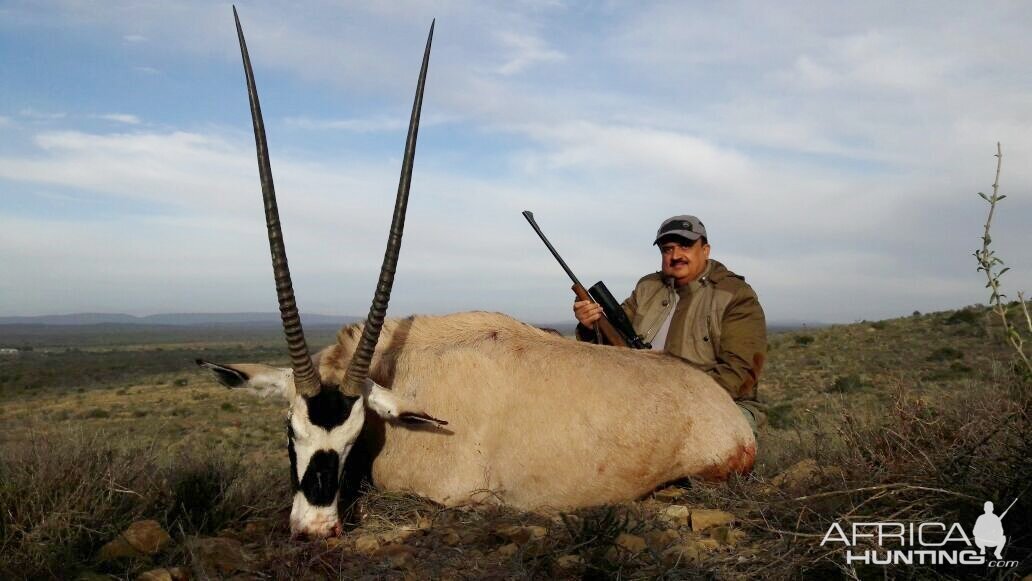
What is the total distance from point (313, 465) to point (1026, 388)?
3873 millimetres

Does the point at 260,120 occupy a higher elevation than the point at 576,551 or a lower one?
higher

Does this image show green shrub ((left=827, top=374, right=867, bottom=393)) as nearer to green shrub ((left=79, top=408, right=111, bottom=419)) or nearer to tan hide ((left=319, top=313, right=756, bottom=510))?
tan hide ((left=319, top=313, right=756, bottom=510))

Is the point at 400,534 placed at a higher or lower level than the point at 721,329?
lower

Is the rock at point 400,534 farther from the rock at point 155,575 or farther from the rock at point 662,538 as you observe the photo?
the rock at point 662,538

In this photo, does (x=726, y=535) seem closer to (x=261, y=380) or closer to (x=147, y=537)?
(x=261, y=380)

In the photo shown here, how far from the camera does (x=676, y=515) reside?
407cm

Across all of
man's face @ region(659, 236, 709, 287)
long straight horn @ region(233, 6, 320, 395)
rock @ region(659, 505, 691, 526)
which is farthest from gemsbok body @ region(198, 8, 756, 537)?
man's face @ region(659, 236, 709, 287)

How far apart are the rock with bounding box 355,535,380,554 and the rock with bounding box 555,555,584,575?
999mm

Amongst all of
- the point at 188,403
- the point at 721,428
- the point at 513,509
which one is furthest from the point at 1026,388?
the point at 188,403

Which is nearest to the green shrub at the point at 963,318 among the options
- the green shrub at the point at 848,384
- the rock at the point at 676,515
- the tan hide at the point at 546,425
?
the green shrub at the point at 848,384

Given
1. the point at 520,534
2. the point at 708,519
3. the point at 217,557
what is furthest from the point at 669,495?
the point at 217,557

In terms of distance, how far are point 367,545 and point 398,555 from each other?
0.78 feet

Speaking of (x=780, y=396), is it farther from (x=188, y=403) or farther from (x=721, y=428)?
(x=188, y=403)

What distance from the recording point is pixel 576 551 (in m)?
3.48
